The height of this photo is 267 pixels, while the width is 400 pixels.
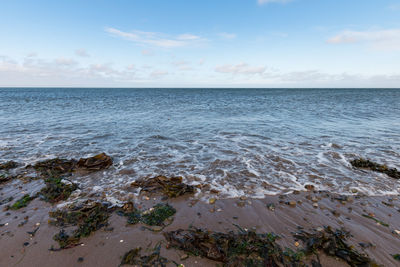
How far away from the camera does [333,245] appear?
11.9 feet

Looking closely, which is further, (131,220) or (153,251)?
(131,220)

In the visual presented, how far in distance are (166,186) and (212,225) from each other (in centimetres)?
214

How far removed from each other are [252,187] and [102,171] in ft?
18.7

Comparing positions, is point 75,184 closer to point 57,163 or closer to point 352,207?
point 57,163

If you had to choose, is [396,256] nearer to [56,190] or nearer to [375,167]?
[375,167]

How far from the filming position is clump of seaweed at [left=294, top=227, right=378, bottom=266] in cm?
339

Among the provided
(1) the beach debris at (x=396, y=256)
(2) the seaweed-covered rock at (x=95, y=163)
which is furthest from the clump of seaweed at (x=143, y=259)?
(2) the seaweed-covered rock at (x=95, y=163)

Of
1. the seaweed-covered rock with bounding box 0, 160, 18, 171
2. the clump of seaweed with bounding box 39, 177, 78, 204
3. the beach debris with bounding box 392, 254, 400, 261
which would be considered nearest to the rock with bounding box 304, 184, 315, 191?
the beach debris with bounding box 392, 254, 400, 261

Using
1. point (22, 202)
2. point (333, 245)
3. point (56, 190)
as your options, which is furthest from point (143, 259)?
point (22, 202)

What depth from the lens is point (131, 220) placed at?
14.7ft

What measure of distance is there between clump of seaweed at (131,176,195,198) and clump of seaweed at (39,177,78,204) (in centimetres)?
190

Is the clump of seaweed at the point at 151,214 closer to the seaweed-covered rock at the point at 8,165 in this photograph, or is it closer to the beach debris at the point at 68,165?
the beach debris at the point at 68,165

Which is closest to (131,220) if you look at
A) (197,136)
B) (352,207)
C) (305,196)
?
(305,196)

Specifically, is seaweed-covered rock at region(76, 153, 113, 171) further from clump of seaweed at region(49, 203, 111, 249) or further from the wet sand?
clump of seaweed at region(49, 203, 111, 249)
